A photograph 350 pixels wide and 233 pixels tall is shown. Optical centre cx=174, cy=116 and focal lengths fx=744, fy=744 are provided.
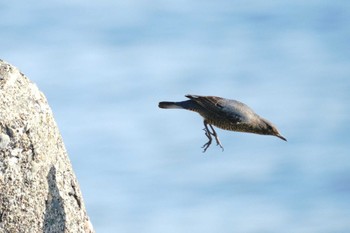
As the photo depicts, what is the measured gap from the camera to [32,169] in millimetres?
7578

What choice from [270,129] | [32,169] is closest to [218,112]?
[270,129]

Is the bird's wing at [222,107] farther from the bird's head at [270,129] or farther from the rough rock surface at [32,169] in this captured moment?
the rough rock surface at [32,169]

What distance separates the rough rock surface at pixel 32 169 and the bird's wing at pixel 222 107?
7.19 feet

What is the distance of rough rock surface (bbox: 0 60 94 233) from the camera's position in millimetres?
7387

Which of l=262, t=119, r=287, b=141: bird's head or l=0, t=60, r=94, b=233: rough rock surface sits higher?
l=262, t=119, r=287, b=141: bird's head

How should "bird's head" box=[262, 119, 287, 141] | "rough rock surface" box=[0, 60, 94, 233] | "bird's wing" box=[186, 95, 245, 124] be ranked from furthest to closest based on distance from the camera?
"bird's head" box=[262, 119, 287, 141]
"bird's wing" box=[186, 95, 245, 124]
"rough rock surface" box=[0, 60, 94, 233]

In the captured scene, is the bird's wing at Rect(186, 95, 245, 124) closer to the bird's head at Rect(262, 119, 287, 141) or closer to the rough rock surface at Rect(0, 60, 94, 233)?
the bird's head at Rect(262, 119, 287, 141)

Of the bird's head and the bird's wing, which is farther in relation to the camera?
the bird's head

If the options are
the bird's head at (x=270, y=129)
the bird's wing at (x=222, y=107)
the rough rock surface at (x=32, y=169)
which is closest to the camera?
the rough rock surface at (x=32, y=169)

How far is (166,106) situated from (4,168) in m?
3.14

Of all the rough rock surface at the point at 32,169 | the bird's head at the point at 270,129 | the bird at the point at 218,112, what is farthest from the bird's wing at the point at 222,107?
the rough rock surface at the point at 32,169

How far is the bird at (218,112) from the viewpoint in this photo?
9.58 metres

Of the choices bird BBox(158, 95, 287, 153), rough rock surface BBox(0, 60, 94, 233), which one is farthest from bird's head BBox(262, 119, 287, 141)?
rough rock surface BBox(0, 60, 94, 233)

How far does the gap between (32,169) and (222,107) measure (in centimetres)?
292
